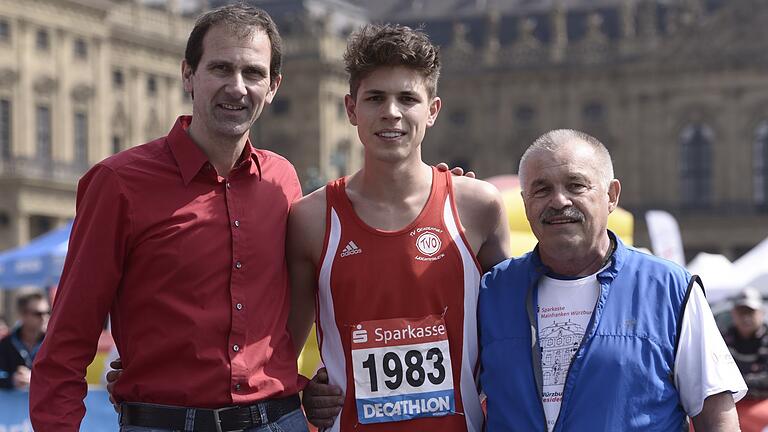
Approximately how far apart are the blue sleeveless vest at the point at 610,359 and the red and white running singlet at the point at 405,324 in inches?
8.0

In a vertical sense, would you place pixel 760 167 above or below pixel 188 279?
above

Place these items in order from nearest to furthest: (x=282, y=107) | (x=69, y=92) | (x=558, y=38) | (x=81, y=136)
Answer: (x=69, y=92) → (x=81, y=136) → (x=282, y=107) → (x=558, y=38)

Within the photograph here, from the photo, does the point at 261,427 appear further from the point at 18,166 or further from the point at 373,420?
the point at 18,166

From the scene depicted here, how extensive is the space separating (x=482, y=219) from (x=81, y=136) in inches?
1800

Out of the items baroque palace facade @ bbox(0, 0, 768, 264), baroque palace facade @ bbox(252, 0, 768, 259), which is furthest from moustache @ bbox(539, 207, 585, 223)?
baroque palace facade @ bbox(252, 0, 768, 259)

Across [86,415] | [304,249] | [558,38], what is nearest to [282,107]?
[558,38]

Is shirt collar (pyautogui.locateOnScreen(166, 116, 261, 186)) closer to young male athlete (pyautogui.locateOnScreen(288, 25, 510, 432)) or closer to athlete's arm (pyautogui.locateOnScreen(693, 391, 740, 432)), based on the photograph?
young male athlete (pyautogui.locateOnScreen(288, 25, 510, 432))

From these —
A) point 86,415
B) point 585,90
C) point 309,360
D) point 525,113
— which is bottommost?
point 86,415

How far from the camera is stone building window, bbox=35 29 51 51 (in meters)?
47.6

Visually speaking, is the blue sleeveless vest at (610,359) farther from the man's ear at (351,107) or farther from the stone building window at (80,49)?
the stone building window at (80,49)

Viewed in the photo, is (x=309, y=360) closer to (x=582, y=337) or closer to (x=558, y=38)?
(x=582, y=337)

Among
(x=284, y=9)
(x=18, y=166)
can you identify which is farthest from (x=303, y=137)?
(x=18, y=166)

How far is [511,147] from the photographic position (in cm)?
7019

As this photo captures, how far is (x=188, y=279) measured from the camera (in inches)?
196
